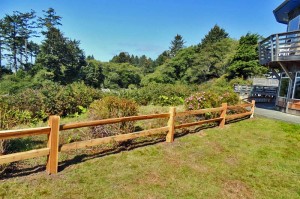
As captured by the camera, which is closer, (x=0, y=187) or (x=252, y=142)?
(x=0, y=187)

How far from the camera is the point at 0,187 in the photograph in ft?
13.1

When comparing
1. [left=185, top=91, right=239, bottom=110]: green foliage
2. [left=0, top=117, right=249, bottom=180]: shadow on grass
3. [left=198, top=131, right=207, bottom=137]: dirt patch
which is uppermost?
[left=185, top=91, right=239, bottom=110]: green foliage

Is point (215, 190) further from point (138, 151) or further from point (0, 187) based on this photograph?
point (0, 187)

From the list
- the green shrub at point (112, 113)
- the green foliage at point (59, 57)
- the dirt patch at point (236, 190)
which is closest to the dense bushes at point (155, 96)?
the green shrub at point (112, 113)

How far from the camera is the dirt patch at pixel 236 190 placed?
4.31m

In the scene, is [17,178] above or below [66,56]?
below

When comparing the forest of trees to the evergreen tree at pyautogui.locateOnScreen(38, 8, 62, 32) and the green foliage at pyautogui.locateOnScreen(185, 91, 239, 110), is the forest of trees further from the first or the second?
the green foliage at pyautogui.locateOnScreen(185, 91, 239, 110)

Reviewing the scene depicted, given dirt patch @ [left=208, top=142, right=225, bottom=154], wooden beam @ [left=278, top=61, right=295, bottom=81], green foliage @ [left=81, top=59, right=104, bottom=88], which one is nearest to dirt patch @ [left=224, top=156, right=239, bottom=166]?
dirt patch @ [left=208, top=142, right=225, bottom=154]

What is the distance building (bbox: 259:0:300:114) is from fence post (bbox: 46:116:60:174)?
12.0 metres

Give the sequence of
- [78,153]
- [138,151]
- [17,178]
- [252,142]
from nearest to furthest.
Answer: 1. [17,178]
2. [78,153]
3. [138,151]
4. [252,142]

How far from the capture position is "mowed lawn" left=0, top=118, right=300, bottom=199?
4.16 meters

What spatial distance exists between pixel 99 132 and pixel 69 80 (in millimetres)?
51258

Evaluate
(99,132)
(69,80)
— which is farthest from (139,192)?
(69,80)

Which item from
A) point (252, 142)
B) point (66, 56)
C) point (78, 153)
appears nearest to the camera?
point (78, 153)
